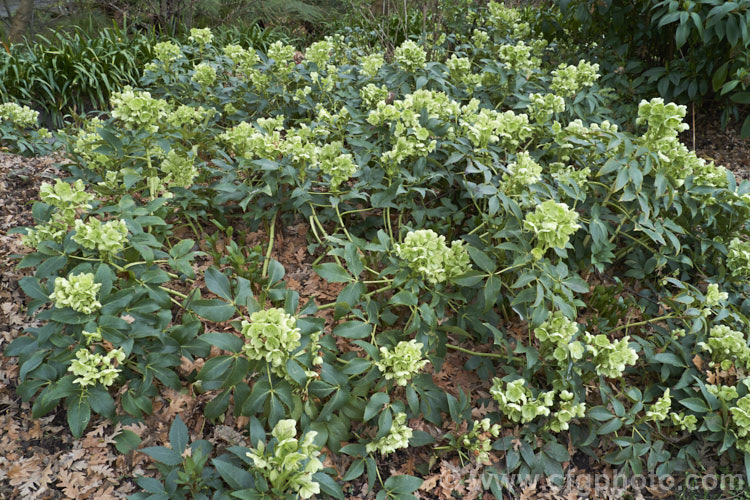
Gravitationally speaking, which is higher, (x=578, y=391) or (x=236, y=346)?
(x=236, y=346)

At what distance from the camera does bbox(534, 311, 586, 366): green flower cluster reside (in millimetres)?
1985

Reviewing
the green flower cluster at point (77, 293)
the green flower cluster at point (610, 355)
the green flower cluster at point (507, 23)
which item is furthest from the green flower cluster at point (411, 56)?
the green flower cluster at point (77, 293)

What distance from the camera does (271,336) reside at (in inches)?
63.5

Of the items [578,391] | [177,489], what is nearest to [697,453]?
[578,391]

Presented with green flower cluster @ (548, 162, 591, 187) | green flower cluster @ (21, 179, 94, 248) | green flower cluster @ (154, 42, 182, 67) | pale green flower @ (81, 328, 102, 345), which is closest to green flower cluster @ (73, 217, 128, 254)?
green flower cluster @ (21, 179, 94, 248)

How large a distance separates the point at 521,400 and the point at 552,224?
789mm

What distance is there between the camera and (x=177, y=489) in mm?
1757

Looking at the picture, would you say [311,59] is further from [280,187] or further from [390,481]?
[390,481]

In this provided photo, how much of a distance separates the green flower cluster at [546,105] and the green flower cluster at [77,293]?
243cm

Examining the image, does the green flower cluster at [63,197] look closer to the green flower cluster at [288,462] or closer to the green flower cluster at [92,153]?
the green flower cluster at [92,153]

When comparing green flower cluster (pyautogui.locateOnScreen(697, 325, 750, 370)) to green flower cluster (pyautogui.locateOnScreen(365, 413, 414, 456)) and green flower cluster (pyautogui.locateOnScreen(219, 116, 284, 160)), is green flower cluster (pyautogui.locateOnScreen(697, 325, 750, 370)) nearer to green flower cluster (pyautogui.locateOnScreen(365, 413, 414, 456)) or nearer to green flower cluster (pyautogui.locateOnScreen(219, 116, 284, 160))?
green flower cluster (pyautogui.locateOnScreen(365, 413, 414, 456))

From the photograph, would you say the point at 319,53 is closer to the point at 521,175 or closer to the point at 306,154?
the point at 306,154

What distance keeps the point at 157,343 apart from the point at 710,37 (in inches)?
162

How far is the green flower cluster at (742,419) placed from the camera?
202 centimetres
